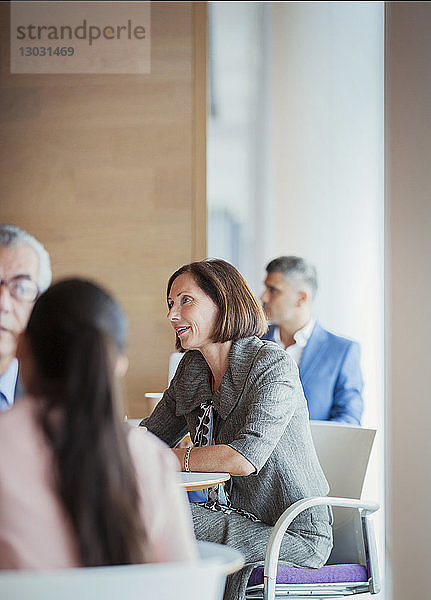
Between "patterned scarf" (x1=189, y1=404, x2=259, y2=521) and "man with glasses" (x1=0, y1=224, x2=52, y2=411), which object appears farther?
"patterned scarf" (x1=189, y1=404, x2=259, y2=521)

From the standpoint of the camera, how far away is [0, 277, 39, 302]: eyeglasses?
2.84m

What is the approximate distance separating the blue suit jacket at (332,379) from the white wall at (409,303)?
57 centimetres

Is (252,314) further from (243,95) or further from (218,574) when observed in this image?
(243,95)

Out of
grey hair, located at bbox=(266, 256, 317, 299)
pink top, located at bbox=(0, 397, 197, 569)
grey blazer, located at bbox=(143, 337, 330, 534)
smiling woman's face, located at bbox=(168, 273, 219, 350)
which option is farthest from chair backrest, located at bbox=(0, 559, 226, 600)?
grey hair, located at bbox=(266, 256, 317, 299)

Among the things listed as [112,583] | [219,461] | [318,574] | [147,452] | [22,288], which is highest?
[22,288]

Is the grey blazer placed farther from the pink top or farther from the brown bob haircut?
the pink top

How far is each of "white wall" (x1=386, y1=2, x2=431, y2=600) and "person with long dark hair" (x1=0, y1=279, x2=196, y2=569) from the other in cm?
236

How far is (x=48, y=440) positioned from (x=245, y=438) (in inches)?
53.0

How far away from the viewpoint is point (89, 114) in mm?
5137

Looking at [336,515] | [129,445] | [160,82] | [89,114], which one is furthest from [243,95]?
[129,445]

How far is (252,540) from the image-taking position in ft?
8.95

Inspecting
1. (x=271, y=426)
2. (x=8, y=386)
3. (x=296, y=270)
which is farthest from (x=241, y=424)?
(x=296, y=270)

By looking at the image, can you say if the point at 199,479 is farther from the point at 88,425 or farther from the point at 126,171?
the point at 126,171

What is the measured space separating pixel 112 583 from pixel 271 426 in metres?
1.50
